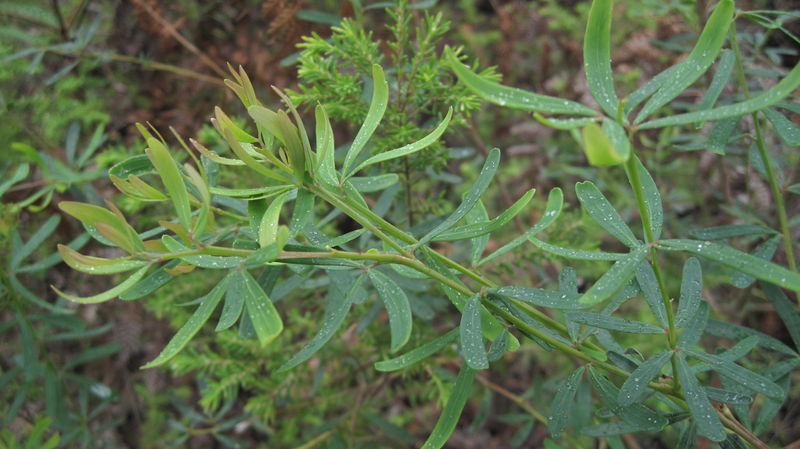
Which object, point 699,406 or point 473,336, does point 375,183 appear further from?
point 699,406

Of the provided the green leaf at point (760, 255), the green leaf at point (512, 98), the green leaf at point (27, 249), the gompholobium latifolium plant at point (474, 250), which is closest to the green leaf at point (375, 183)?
the gompholobium latifolium plant at point (474, 250)

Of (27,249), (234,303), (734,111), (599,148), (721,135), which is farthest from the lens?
(27,249)

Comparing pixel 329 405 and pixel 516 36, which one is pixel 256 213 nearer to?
pixel 329 405

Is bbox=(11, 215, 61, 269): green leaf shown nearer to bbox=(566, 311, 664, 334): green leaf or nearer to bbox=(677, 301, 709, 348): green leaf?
bbox=(566, 311, 664, 334): green leaf

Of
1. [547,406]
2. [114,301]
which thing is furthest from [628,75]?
[114,301]

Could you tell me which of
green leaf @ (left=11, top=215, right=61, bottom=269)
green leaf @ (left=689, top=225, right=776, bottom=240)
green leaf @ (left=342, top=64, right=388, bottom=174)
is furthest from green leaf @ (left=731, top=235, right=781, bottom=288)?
green leaf @ (left=11, top=215, right=61, bottom=269)

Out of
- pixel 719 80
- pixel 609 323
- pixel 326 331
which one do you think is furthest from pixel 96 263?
pixel 719 80
